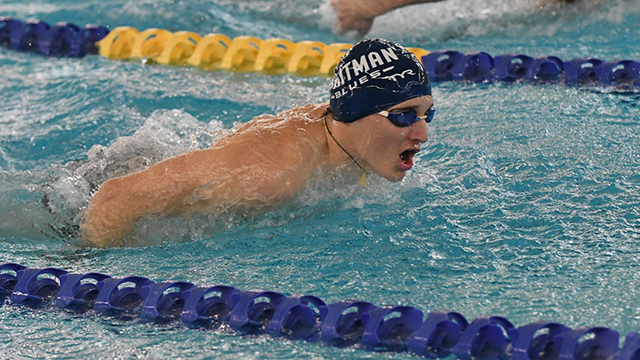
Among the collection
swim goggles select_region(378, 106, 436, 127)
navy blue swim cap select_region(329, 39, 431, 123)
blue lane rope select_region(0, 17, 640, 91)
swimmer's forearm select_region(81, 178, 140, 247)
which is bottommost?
swimmer's forearm select_region(81, 178, 140, 247)

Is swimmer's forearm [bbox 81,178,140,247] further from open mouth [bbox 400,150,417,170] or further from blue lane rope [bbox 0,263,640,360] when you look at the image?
open mouth [bbox 400,150,417,170]

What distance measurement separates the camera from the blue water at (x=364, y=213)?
2.41 m

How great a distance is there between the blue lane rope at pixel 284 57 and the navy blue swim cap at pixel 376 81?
181cm

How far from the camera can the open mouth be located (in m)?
3.03

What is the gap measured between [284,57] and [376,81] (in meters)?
2.56

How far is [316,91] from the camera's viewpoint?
4871mm

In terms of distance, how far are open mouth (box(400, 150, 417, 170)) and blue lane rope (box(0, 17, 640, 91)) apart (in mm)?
1814

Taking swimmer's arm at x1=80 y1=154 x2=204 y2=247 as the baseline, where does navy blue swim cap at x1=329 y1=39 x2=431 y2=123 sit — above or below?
above

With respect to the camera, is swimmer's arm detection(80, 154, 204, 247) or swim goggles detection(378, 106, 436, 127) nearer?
swimmer's arm detection(80, 154, 204, 247)

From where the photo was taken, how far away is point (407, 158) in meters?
3.07

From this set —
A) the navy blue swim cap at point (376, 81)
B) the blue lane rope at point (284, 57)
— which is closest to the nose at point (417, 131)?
the navy blue swim cap at point (376, 81)

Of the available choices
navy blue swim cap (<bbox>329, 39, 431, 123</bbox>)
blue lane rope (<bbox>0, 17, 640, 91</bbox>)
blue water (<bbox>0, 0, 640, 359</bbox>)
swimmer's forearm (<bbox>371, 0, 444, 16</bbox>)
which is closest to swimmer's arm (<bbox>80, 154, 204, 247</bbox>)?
blue water (<bbox>0, 0, 640, 359</bbox>)

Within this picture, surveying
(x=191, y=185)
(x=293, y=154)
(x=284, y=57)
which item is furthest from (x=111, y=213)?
(x=284, y=57)

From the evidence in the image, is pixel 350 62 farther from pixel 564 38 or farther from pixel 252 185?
pixel 564 38
